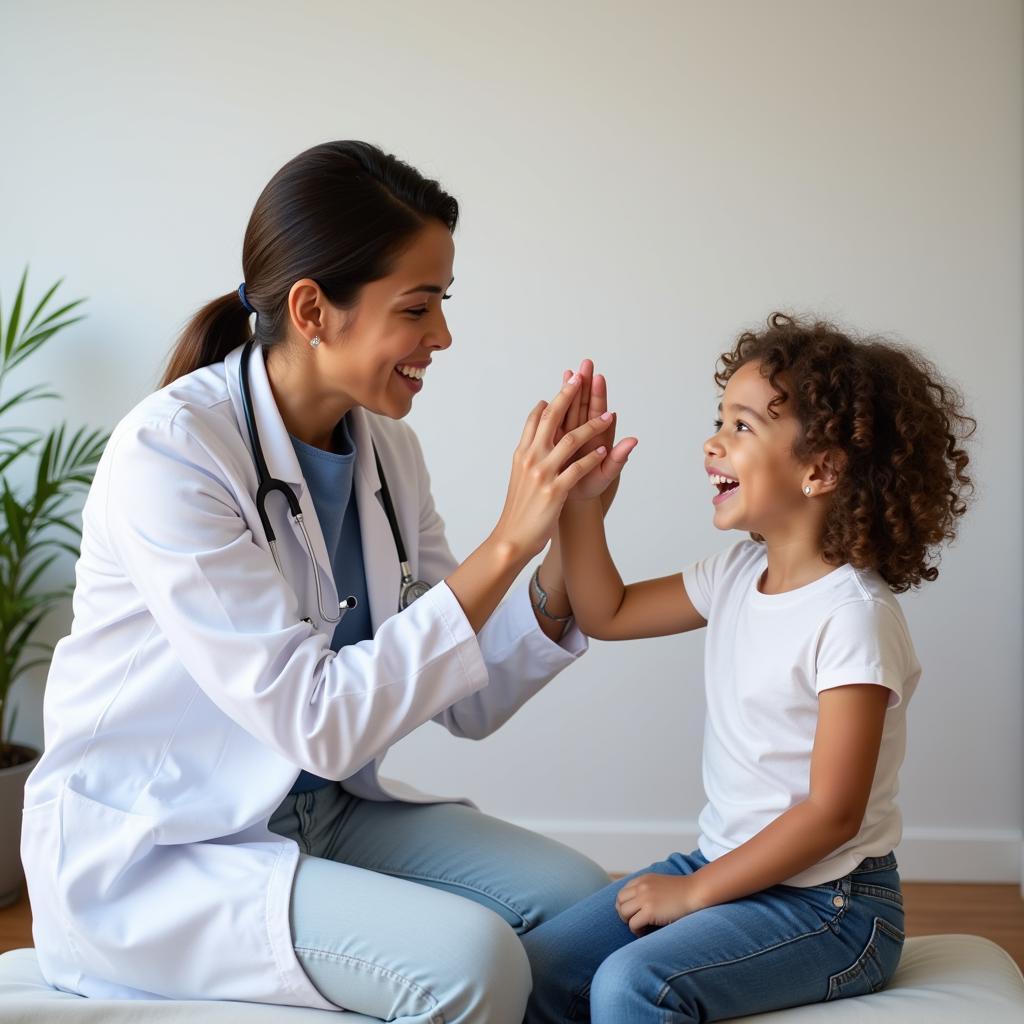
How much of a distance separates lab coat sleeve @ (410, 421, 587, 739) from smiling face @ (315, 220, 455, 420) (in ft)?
1.23

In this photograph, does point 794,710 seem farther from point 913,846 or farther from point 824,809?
point 913,846

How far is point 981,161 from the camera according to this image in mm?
2832

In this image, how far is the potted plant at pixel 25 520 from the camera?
9.25ft

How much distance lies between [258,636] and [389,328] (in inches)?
18.9

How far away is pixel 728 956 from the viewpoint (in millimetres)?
1380

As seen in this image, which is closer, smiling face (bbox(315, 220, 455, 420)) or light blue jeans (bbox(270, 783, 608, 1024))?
light blue jeans (bbox(270, 783, 608, 1024))

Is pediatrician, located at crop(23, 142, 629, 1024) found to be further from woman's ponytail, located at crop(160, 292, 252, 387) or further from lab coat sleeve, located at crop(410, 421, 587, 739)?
lab coat sleeve, located at crop(410, 421, 587, 739)

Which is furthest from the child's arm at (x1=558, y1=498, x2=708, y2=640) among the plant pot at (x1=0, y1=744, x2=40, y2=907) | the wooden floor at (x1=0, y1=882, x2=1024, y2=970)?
the plant pot at (x1=0, y1=744, x2=40, y2=907)

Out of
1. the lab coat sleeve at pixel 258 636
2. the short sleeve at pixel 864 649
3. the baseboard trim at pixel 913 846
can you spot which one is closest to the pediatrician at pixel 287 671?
the lab coat sleeve at pixel 258 636

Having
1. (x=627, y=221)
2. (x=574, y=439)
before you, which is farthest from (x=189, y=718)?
(x=627, y=221)

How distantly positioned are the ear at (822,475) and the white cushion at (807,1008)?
25.0 inches

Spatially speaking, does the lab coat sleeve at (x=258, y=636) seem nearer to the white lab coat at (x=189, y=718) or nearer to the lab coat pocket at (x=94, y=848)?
the white lab coat at (x=189, y=718)

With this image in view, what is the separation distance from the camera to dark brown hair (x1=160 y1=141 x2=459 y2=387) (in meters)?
1.56

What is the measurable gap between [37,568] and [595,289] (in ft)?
5.29
